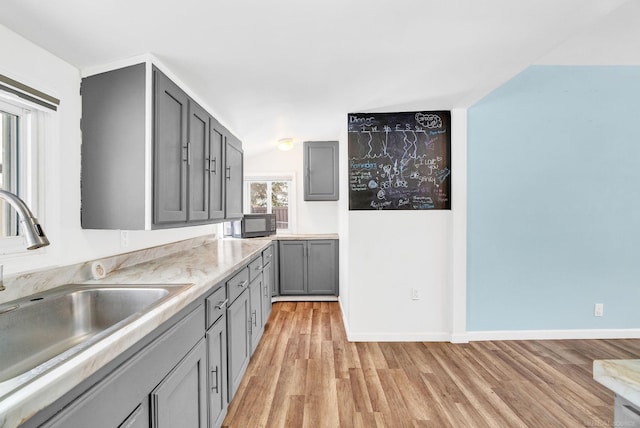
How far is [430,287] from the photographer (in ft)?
9.29

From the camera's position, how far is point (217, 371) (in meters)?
1.56

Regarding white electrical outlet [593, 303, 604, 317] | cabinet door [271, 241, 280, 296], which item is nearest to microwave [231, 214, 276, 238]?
cabinet door [271, 241, 280, 296]

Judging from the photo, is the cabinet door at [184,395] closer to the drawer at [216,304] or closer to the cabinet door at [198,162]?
the drawer at [216,304]

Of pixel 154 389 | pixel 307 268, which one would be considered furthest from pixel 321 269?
pixel 154 389

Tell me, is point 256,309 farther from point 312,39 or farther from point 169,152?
point 312,39

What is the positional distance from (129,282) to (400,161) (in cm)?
238

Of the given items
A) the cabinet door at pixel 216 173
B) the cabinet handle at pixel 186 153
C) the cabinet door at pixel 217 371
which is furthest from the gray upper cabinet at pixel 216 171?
the cabinet door at pixel 217 371

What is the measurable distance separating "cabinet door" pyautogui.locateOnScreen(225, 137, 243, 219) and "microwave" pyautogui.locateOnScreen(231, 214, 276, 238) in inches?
28.7

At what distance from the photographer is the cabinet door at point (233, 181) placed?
2.66m

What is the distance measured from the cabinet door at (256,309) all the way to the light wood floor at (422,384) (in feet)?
0.58

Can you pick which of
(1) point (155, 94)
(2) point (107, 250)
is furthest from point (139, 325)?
(1) point (155, 94)

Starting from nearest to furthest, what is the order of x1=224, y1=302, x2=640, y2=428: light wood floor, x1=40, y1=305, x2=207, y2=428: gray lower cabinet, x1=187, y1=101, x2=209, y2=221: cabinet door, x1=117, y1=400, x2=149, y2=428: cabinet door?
x1=40, y1=305, x2=207, y2=428: gray lower cabinet
x1=117, y1=400, x2=149, y2=428: cabinet door
x1=224, y1=302, x2=640, y2=428: light wood floor
x1=187, y1=101, x2=209, y2=221: cabinet door

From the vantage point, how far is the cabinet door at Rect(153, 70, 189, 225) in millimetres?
1537

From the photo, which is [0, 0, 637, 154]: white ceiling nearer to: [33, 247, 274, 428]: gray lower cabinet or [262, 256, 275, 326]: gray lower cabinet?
[33, 247, 274, 428]: gray lower cabinet
